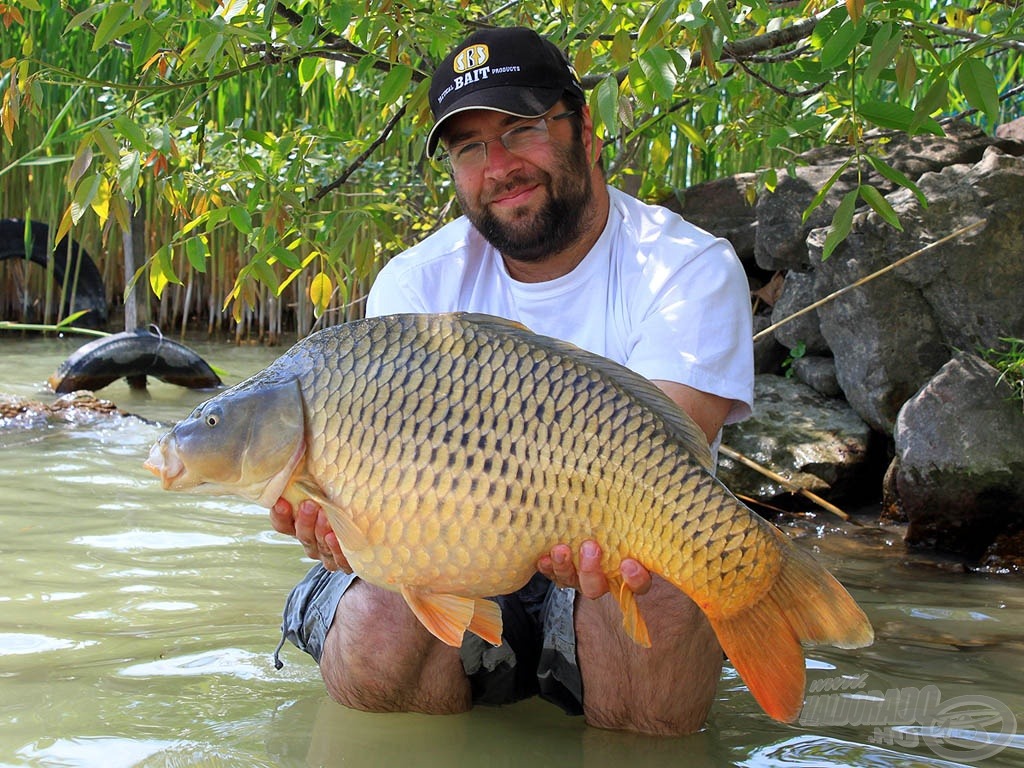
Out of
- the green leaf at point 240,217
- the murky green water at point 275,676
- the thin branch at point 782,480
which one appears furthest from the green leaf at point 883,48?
the thin branch at point 782,480

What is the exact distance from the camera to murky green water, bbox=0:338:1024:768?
1.80 m

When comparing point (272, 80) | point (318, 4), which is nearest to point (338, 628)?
point (318, 4)

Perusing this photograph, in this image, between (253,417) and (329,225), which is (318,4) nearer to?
(329,225)

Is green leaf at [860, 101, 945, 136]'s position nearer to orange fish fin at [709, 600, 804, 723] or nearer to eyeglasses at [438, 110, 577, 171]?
eyeglasses at [438, 110, 577, 171]

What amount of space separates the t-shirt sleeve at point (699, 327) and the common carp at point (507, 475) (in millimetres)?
360

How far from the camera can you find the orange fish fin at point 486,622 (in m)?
1.67

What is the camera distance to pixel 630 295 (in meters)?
2.11

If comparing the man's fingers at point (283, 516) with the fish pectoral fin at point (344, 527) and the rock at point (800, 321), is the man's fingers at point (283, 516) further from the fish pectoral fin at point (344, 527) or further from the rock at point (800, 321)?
the rock at point (800, 321)

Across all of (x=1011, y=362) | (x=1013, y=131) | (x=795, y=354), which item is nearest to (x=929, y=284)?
(x=1011, y=362)

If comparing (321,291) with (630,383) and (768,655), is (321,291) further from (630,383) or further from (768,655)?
(768,655)

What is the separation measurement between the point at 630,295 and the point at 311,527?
0.75 m

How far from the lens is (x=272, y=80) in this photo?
700cm

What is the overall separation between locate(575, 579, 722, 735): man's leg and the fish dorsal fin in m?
0.39

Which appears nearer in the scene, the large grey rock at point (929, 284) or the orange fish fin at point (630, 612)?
the orange fish fin at point (630, 612)
